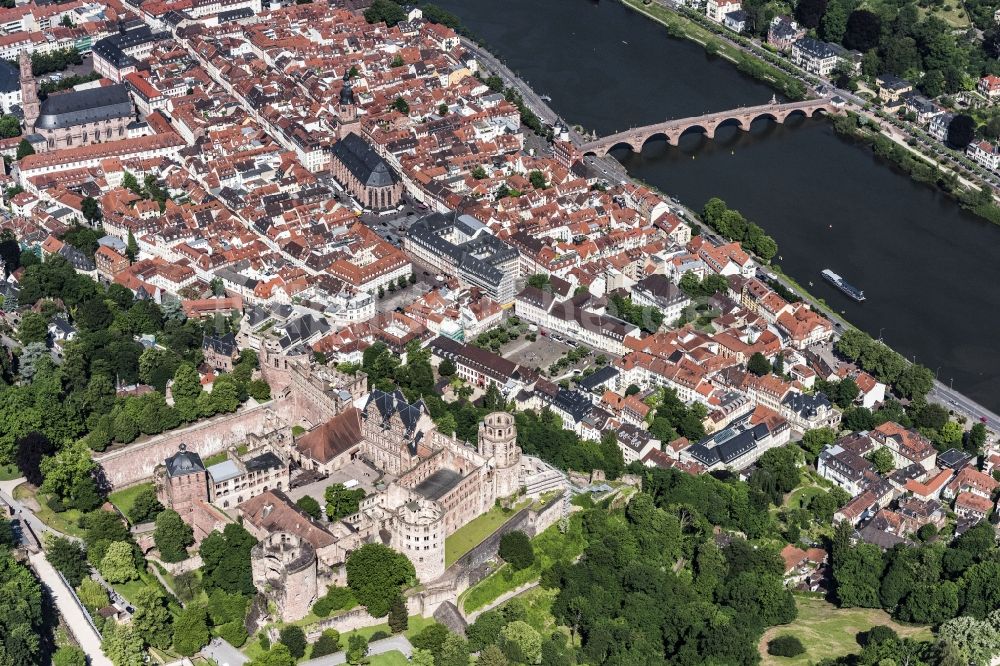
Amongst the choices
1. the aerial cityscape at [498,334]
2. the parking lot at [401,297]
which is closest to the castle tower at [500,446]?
the aerial cityscape at [498,334]

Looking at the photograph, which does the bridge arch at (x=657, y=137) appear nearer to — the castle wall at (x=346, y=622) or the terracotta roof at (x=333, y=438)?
the terracotta roof at (x=333, y=438)

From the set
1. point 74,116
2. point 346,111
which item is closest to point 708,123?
point 346,111

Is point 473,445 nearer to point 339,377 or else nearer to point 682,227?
point 339,377

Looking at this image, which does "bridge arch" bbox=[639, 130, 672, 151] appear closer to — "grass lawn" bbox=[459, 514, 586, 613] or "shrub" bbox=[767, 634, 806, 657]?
"grass lawn" bbox=[459, 514, 586, 613]

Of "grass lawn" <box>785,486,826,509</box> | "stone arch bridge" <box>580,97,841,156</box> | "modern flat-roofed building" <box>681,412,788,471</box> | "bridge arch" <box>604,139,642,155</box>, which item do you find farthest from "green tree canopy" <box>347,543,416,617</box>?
"bridge arch" <box>604,139,642,155</box>

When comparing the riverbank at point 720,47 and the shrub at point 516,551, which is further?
the riverbank at point 720,47
